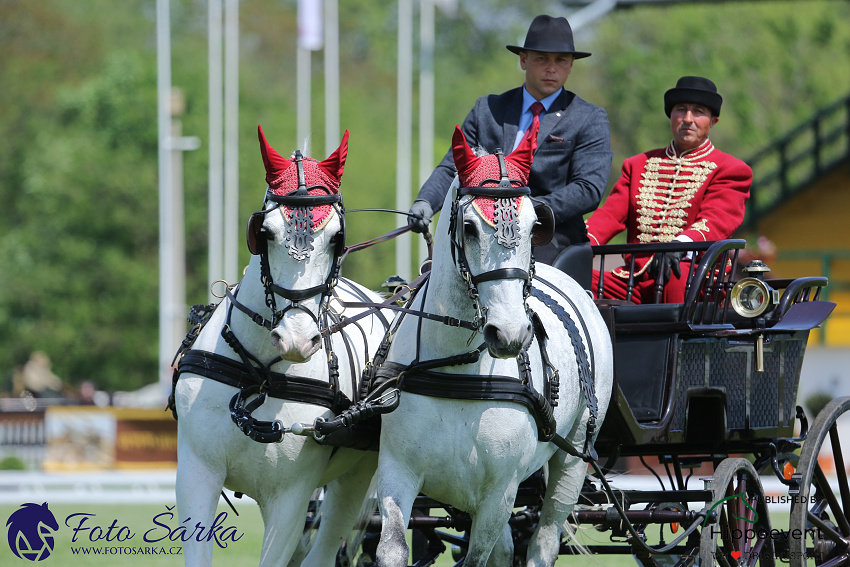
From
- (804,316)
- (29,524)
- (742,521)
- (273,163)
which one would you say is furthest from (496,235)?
(29,524)

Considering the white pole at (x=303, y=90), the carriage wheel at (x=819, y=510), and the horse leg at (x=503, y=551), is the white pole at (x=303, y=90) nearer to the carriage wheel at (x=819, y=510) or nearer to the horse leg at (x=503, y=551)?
the carriage wheel at (x=819, y=510)

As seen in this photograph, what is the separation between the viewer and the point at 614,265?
724cm

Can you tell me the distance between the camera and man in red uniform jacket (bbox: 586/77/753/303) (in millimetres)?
6871

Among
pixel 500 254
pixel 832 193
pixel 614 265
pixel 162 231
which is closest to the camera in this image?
pixel 500 254

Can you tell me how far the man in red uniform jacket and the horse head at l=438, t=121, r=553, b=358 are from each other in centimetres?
231

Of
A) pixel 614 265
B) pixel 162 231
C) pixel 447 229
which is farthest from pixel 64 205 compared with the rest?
pixel 447 229

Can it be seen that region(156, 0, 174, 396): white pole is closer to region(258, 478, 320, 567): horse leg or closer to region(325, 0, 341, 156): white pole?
region(325, 0, 341, 156): white pole

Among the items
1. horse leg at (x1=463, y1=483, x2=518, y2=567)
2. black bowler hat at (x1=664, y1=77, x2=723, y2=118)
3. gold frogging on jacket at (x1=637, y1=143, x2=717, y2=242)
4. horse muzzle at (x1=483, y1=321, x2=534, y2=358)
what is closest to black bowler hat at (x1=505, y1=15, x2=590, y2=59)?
black bowler hat at (x1=664, y1=77, x2=723, y2=118)

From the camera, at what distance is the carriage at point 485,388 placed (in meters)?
4.64

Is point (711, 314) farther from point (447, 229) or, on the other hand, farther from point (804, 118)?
point (804, 118)

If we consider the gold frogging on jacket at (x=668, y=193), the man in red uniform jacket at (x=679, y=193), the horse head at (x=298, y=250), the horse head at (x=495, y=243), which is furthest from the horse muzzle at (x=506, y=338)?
the gold frogging on jacket at (x=668, y=193)

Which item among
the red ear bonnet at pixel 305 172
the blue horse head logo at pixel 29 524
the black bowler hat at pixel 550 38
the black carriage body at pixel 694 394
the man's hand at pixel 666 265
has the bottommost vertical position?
the blue horse head logo at pixel 29 524

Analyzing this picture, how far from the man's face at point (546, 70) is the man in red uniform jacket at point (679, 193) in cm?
103

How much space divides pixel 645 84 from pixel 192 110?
12.3 m
